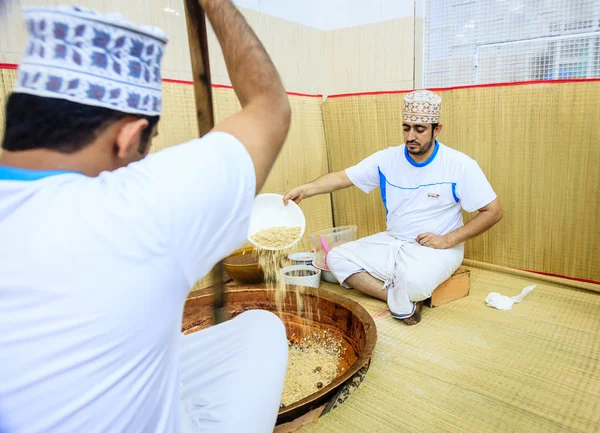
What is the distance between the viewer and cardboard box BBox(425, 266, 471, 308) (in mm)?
2529

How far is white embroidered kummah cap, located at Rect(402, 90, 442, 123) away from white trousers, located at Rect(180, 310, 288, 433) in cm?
173

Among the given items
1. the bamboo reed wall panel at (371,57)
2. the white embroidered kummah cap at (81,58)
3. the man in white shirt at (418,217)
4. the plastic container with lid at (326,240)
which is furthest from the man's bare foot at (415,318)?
the white embroidered kummah cap at (81,58)

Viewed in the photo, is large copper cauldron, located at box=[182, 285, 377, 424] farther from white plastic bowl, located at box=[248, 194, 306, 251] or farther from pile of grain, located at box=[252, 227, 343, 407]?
white plastic bowl, located at box=[248, 194, 306, 251]

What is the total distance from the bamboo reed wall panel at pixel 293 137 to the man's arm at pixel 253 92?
5.69ft

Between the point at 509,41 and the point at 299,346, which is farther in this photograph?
the point at 509,41

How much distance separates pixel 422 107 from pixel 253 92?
1.89 meters

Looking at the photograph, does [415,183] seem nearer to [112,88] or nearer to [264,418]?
[264,418]

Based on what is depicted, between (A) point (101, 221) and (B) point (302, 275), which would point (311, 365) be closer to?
(B) point (302, 275)

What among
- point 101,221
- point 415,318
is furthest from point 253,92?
point 415,318

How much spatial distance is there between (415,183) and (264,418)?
1.92 m

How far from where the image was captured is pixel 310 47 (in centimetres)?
363

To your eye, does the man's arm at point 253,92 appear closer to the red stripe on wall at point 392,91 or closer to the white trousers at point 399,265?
the red stripe on wall at point 392,91

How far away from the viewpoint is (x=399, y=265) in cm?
255

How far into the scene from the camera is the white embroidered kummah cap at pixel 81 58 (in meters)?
0.64
